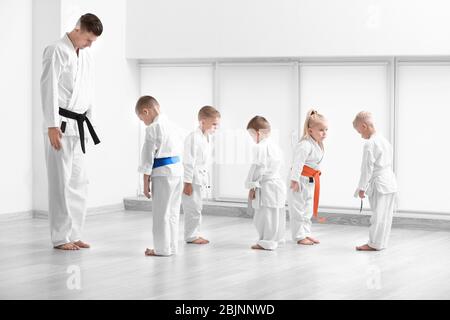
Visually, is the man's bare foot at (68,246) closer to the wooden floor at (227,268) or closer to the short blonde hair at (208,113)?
the wooden floor at (227,268)

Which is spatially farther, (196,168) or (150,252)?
(196,168)

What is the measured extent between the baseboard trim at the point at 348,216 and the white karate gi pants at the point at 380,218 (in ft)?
3.92

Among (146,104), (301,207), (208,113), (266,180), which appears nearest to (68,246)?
(146,104)

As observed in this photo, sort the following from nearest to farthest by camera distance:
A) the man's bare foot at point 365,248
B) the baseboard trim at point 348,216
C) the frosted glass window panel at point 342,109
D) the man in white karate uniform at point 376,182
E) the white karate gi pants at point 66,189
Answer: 1. the white karate gi pants at point 66,189
2. the man in white karate uniform at point 376,182
3. the man's bare foot at point 365,248
4. the baseboard trim at point 348,216
5. the frosted glass window panel at point 342,109

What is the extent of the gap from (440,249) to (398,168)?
6.09 ft

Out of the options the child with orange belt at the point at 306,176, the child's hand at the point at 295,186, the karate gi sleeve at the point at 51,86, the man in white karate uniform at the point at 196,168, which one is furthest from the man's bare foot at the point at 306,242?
the karate gi sleeve at the point at 51,86

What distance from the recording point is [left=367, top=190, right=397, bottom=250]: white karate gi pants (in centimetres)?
700

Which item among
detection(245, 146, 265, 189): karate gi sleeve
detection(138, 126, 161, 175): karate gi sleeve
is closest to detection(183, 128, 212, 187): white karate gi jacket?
detection(245, 146, 265, 189): karate gi sleeve

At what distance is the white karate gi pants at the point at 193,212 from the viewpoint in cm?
729

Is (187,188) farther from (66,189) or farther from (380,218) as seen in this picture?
(380,218)

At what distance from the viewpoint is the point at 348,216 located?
8641mm

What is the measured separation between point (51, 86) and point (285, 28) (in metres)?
3.20

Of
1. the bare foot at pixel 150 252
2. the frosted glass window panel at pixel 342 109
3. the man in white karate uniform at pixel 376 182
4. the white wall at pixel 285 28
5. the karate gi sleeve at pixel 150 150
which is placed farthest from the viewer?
the frosted glass window panel at pixel 342 109

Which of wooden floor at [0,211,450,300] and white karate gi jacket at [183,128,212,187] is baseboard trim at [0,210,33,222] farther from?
white karate gi jacket at [183,128,212,187]
